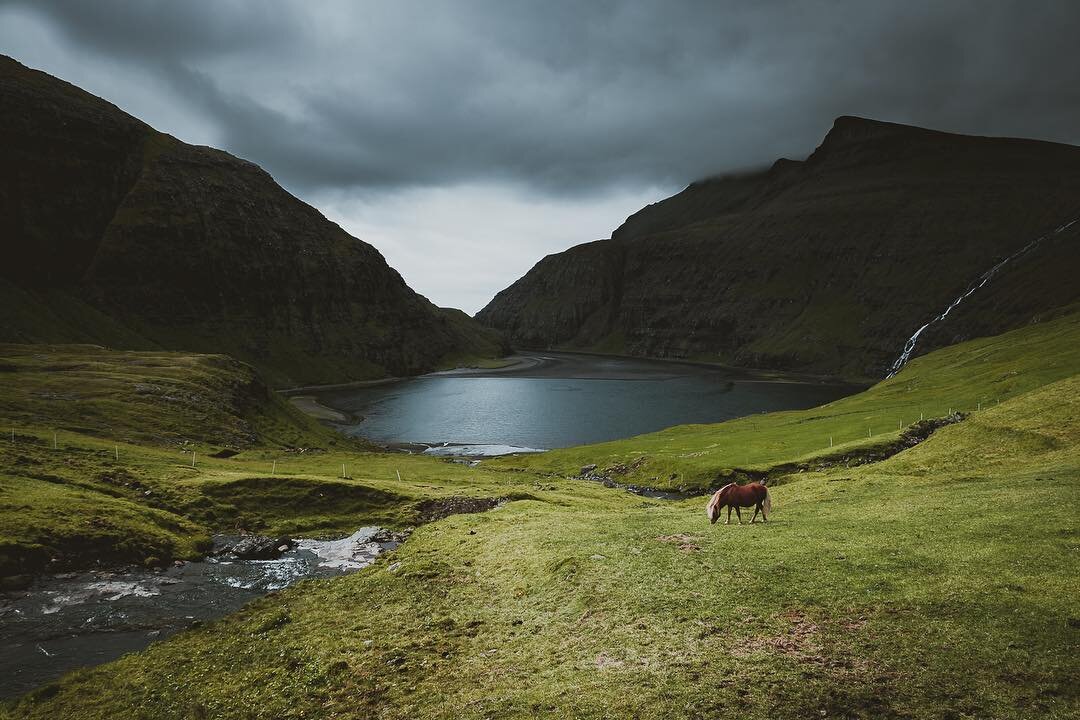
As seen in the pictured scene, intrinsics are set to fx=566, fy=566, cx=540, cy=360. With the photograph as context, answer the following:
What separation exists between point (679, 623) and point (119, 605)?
2662 centimetres

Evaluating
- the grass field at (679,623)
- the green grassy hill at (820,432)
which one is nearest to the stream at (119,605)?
the grass field at (679,623)

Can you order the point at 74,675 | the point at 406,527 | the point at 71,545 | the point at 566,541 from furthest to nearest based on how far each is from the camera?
the point at 406,527 < the point at 71,545 < the point at 566,541 < the point at 74,675

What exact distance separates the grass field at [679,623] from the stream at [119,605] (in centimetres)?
313

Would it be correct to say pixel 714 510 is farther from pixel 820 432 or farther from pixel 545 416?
pixel 545 416

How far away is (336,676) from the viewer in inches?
685

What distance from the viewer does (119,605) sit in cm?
2706

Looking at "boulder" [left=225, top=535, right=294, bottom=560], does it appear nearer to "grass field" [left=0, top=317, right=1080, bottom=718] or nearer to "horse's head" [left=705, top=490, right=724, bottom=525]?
"grass field" [left=0, top=317, right=1080, bottom=718]

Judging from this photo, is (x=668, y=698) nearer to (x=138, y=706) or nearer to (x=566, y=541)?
(x=566, y=541)

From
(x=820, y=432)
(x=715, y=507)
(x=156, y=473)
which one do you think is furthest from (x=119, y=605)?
(x=820, y=432)

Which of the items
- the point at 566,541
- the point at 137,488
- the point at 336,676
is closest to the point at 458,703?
the point at 336,676

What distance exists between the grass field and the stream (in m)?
3.13

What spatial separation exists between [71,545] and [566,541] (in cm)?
2753

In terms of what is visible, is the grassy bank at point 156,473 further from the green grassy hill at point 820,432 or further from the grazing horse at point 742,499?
the grazing horse at point 742,499

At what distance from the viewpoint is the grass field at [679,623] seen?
12484 millimetres
